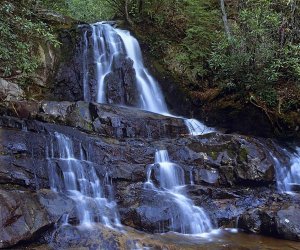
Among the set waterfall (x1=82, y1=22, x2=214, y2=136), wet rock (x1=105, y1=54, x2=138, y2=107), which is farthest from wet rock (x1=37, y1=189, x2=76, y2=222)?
wet rock (x1=105, y1=54, x2=138, y2=107)

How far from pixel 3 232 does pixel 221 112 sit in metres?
8.53

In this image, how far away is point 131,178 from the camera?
28.3ft

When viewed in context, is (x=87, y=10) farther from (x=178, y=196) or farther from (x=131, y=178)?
(x=178, y=196)

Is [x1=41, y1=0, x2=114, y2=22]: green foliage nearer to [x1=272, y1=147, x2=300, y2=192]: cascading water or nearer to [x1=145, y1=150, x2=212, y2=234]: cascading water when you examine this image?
[x1=145, y1=150, x2=212, y2=234]: cascading water

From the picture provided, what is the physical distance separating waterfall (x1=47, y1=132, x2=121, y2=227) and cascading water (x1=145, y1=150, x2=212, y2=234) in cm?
119

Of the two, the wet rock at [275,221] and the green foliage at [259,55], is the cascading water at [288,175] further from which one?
the green foliage at [259,55]

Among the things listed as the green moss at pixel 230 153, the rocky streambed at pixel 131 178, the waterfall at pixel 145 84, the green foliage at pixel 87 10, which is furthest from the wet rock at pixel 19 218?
the green foliage at pixel 87 10

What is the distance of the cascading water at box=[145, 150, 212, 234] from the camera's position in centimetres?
760

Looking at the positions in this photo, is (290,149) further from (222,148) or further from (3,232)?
(3,232)

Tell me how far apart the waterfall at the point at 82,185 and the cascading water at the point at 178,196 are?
119cm

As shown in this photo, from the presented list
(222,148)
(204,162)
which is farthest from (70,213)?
(222,148)

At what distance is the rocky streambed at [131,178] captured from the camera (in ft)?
21.3

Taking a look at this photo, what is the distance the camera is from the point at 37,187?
744 cm

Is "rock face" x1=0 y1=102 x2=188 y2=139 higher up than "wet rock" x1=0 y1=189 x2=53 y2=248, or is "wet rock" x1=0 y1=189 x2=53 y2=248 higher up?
"rock face" x1=0 y1=102 x2=188 y2=139
